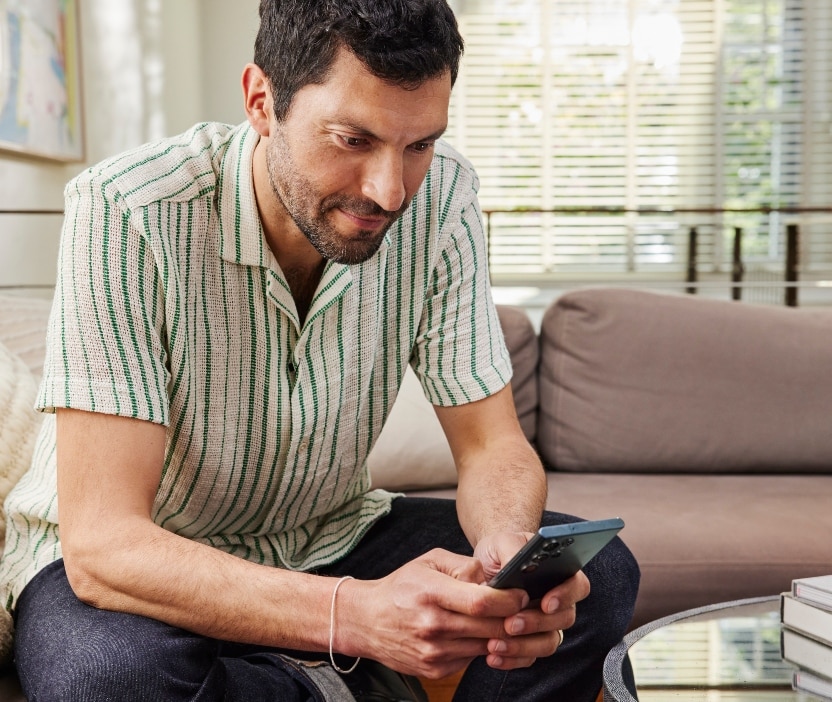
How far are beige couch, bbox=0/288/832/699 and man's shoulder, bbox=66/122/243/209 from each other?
0.90m

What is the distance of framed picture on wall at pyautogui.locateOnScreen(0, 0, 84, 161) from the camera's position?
10.5ft

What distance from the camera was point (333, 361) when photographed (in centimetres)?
123

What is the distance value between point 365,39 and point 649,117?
5058 mm

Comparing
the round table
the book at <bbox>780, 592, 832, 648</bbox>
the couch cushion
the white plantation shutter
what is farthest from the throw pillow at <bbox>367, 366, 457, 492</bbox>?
the white plantation shutter

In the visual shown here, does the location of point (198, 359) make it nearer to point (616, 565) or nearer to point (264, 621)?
point (264, 621)

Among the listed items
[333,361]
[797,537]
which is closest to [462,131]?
[797,537]

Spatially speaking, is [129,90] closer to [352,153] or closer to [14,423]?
[14,423]

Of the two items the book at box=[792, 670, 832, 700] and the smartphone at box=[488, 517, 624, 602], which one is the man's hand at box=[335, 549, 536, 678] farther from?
the book at box=[792, 670, 832, 700]

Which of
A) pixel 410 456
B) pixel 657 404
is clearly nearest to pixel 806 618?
pixel 410 456

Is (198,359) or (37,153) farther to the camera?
(37,153)

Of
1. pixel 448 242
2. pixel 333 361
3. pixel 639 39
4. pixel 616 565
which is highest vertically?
pixel 639 39

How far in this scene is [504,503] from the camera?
3.90ft

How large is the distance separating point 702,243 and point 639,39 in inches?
48.8

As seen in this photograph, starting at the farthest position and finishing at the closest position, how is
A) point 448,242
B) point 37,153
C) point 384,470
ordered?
point 37,153 < point 384,470 < point 448,242
